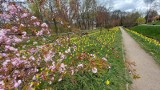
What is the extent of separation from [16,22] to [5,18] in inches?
6.9

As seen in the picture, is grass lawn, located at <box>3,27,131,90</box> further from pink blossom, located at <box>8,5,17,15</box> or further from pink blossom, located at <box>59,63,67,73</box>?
pink blossom, located at <box>8,5,17,15</box>

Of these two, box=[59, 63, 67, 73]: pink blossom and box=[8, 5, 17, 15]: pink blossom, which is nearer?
box=[8, 5, 17, 15]: pink blossom

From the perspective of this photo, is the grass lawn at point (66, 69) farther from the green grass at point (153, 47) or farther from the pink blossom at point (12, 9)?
the green grass at point (153, 47)

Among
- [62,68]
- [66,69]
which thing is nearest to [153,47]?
[66,69]

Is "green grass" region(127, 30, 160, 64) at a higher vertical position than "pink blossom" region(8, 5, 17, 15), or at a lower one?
lower

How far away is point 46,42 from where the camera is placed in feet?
9.32

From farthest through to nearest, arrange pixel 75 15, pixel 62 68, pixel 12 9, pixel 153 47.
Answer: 1. pixel 153 47
2. pixel 75 15
3. pixel 62 68
4. pixel 12 9

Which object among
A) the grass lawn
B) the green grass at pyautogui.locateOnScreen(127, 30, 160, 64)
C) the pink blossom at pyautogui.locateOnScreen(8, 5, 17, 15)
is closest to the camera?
the pink blossom at pyautogui.locateOnScreen(8, 5, 17, 15)

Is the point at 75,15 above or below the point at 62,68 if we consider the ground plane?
above

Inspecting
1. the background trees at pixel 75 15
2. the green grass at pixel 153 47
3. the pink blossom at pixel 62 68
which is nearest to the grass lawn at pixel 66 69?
the pink blossom at pixel 62 68

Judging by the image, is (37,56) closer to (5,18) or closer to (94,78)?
(5,18)

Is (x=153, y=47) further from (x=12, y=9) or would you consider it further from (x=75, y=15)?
(x=12, y=9)

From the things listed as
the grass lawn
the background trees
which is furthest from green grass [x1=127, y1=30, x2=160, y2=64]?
the background trees

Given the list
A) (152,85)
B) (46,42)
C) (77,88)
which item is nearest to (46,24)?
(46,42)
